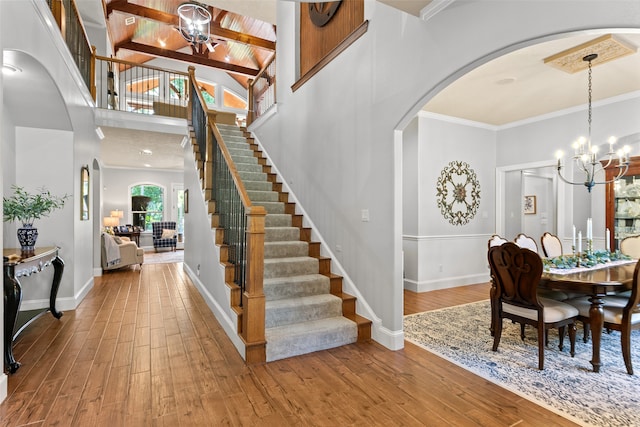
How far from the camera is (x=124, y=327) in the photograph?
11.4 feet

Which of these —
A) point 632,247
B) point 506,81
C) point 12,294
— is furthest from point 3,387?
point 632,247

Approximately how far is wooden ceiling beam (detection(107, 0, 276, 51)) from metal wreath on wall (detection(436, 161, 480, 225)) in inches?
266

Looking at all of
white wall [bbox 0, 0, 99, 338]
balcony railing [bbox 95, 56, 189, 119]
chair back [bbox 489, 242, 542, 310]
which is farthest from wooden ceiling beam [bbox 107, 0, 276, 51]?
chair back [bbox 489, 242, 542, 310]

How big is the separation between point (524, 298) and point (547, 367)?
1.85ft

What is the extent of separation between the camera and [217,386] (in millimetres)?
2320

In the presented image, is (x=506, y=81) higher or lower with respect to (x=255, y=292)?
higher

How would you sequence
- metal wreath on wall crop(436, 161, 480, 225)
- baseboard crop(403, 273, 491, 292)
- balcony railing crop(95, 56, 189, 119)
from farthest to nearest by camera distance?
balcony railing crop(95, 56, 189, 119), metal wreath on wall crop(436, 161, 480, 225), baseboard crop(403, 273, 491, 292)

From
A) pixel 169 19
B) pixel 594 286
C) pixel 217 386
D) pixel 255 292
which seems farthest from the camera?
pixel 169 19

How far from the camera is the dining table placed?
248 centimetres

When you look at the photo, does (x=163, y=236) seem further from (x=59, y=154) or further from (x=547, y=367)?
(x=547, y=367)

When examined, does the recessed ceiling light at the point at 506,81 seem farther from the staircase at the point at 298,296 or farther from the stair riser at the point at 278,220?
the stair riser at the point at 278,220

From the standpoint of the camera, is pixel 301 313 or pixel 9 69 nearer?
pixel 9 69

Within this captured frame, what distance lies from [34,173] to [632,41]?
6.68 meters

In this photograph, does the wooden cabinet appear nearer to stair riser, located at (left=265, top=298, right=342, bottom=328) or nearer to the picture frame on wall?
the picture frame on wall
